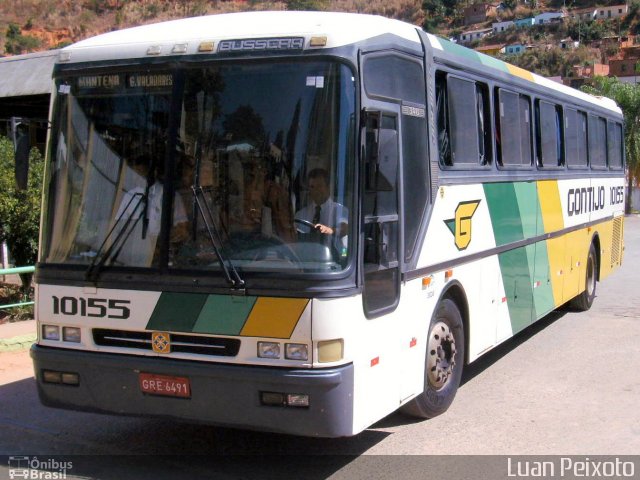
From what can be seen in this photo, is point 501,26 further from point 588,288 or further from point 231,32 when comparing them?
point 231,32

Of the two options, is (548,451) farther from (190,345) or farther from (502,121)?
(502,121)

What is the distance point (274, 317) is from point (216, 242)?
63 cm

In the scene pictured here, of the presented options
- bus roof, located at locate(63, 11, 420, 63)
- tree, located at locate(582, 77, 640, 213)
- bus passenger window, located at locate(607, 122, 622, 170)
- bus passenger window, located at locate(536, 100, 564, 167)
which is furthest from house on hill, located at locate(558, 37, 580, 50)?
bus roof, located at locate(63, 11, 420, 63)

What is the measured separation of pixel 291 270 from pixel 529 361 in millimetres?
5086

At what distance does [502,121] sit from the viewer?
842cm

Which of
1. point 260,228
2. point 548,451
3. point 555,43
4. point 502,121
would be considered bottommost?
point 548,451

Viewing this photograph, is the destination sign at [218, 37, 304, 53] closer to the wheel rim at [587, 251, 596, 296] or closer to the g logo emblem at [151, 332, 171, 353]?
the g logo emblem at [151, 332, 171, 353]

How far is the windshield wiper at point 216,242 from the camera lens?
5.13 meters

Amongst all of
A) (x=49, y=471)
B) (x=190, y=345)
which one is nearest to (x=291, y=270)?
(x=190, y=345)

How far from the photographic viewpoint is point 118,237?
18.0 feet

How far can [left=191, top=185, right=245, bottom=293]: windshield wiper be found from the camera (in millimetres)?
5133

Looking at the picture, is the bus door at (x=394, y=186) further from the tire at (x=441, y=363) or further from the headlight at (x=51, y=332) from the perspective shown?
the headlight at (x=51, y=332)

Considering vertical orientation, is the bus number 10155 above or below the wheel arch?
above

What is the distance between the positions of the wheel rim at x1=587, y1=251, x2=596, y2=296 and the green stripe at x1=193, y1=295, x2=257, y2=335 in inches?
345
